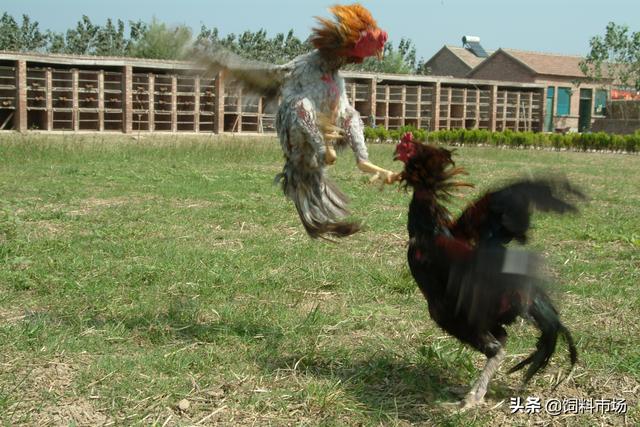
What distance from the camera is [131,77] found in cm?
2912

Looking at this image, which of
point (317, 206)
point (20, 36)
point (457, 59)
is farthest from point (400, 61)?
point (317, 206)

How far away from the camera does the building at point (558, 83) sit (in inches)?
1905

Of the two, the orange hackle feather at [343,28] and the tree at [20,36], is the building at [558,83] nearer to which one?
the tree at [20,36]

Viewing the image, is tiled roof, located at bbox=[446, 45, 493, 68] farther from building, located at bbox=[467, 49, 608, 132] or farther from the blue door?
the blue door

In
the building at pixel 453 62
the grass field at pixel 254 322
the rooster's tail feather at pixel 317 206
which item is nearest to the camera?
the grass field at pixel 254 322

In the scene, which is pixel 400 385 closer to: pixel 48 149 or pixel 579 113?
pixel 48 149

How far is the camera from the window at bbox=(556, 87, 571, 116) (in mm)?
49562

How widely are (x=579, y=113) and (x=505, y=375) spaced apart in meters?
50.4

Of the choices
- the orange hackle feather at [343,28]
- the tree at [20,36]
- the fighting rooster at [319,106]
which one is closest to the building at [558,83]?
the tree at [20,36]

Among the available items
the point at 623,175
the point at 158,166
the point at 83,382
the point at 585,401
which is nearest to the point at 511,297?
the point at 585,401

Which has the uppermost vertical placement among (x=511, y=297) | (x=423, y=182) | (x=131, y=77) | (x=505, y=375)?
(x=131, y=77)

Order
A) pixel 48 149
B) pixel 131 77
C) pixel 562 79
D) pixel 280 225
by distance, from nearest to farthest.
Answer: pixel 280 225, pixel 48 149, pixel 131 77, pixel 562 79

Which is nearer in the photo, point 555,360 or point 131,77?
point 555,360

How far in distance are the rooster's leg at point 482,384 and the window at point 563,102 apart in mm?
48579
